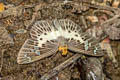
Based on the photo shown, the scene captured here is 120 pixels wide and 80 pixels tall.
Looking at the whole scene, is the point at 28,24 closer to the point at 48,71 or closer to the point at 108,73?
the point at 48,71

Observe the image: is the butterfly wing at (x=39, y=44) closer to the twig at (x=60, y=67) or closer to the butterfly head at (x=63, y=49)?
the butterfly head at (x=63, y=49)

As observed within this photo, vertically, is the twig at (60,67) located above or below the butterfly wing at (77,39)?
below

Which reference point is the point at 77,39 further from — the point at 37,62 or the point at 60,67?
the point at 37,62

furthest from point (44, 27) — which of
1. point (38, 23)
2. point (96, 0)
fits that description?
point (96, 0)

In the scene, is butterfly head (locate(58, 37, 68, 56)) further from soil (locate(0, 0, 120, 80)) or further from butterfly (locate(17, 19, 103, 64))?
soil (locate(0, 0, 120, 80))

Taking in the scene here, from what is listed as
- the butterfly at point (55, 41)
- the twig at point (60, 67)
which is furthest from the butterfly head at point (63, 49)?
the twig at point (60, 67)

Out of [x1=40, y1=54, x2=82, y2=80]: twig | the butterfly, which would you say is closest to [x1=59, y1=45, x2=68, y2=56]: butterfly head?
the butterfly
